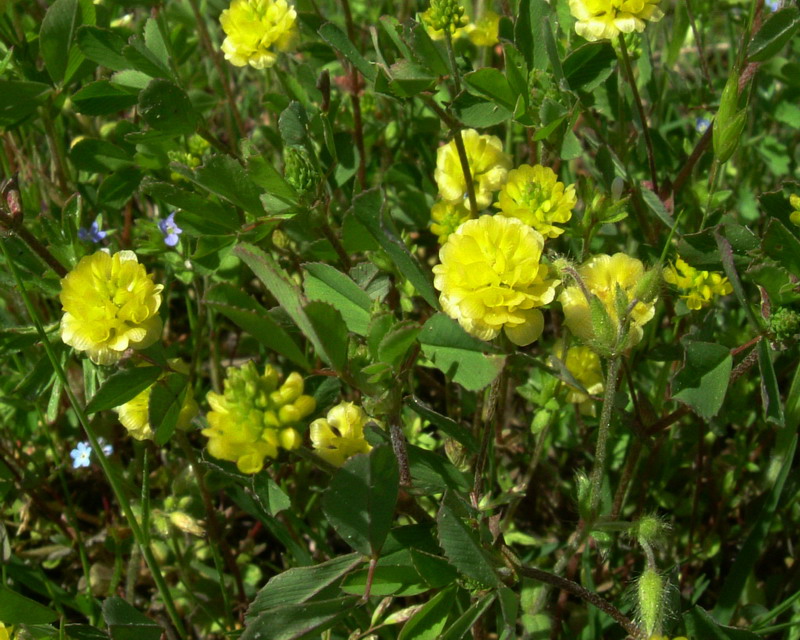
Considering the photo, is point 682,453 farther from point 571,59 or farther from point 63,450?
point 63,450

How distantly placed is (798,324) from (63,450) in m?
2.01

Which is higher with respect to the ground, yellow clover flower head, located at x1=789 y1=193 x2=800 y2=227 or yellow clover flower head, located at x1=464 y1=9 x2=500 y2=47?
yellow clover flower head, located at x1=464 y1=9 x2=500 y2=47

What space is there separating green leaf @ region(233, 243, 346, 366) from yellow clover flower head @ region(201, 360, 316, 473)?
100mm

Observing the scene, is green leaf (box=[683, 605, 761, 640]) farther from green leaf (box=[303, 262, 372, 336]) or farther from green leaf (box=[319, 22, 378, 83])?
green leaf (box=[319, 22, 378, 83])

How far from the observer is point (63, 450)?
2340 millimetres

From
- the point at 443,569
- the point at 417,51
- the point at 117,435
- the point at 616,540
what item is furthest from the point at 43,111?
the point at 616,540

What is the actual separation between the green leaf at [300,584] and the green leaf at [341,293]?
427 millimetres

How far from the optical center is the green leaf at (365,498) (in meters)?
1.22

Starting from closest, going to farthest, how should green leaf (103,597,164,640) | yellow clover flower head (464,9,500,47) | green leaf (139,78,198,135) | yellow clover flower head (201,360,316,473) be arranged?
yellow clover flower head (201,360,316,473)
green leaf (103,597,164,640)
green leaf (139,78,198,135)
yellow clover flower head (464,9,500,47)

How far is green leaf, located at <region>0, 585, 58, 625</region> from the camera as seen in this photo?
1.50 metres

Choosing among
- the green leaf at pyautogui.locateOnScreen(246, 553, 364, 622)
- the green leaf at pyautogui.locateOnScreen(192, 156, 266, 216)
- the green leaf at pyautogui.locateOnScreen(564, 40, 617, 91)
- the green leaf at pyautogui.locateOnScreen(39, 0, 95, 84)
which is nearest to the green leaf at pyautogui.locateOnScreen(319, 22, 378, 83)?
the green leaf at pyautogui.locateOnScreen(192, 156, 266, 216)

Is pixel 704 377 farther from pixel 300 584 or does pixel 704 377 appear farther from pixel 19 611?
pixel 19 611

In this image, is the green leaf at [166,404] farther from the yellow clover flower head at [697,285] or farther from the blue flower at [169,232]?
the yellow clover flower head at [697,285]

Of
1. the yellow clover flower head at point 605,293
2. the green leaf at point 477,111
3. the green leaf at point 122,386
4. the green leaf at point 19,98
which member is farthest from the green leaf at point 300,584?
the green leaf at point 19,98
